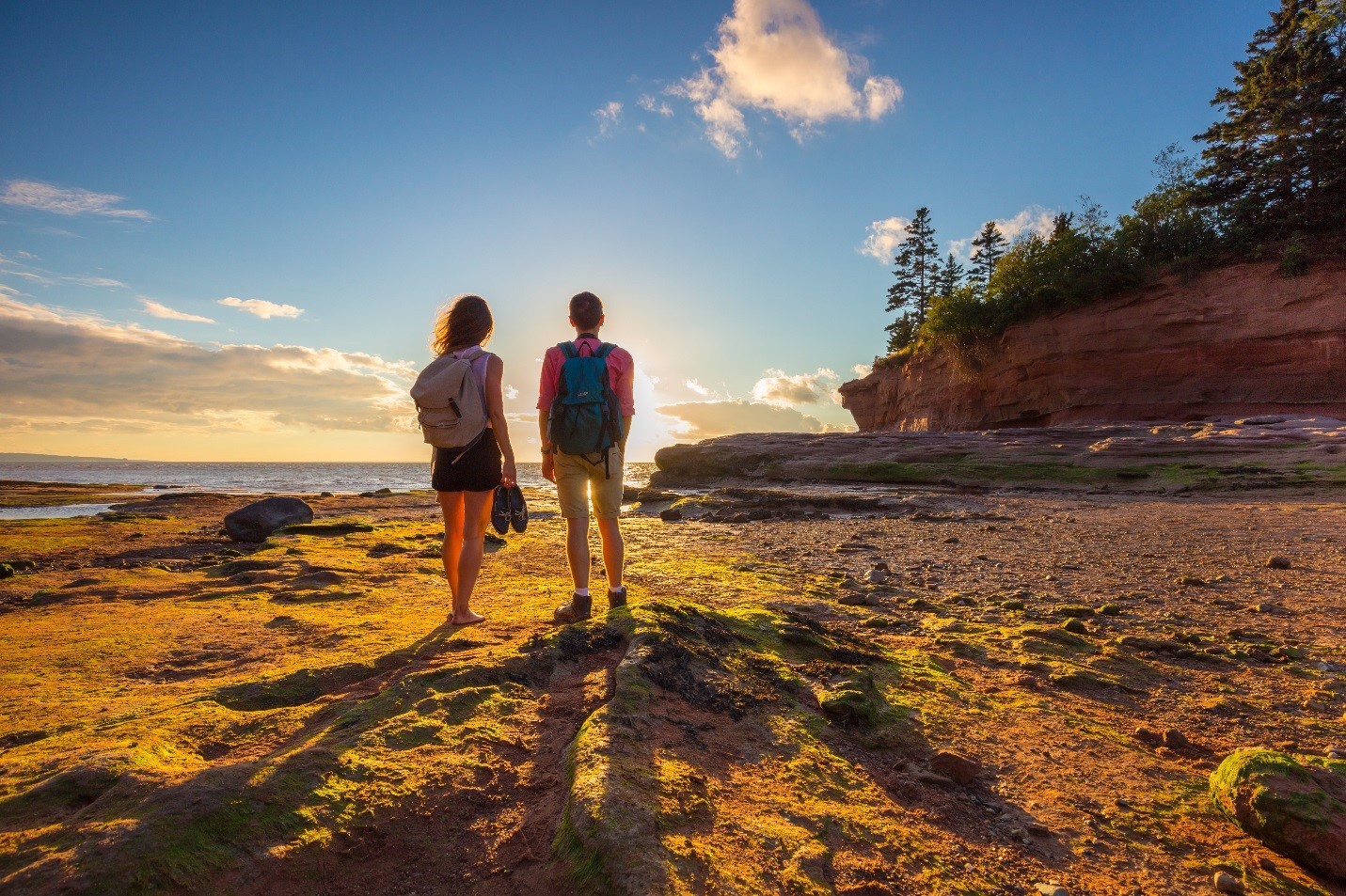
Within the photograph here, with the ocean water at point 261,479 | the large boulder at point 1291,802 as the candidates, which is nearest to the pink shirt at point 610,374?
the large boulder at point 1291,802

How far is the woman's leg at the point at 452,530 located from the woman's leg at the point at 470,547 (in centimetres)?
5

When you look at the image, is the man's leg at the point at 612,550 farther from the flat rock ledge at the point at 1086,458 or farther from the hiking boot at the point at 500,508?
the flat rock ledge at the point at 1086,458

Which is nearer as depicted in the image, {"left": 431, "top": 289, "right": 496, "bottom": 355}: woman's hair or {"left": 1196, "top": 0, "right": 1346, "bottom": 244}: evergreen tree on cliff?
{"left": 431, "top": 289, "right": 496, "bottom": 355}: woman's hair

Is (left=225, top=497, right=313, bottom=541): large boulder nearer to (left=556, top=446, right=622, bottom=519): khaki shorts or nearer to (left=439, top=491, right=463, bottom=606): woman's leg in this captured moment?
(left=439, top=491, right=463, bottom=606): woman's leg

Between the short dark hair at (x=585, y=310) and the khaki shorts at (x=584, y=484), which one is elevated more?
the short dark hair at (x=585, y=310)

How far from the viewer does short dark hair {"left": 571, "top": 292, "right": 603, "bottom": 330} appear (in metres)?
4.65

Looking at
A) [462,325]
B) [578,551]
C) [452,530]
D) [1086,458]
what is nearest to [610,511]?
[578,551]

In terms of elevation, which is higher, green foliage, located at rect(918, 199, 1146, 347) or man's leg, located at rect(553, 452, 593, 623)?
green foliage, located at rect(918, 199, 1146, 347)

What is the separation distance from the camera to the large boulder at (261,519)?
37.9ft

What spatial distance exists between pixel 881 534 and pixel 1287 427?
589 inches

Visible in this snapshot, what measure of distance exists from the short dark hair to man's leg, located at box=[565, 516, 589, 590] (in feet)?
4.83

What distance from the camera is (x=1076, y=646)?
13.5 ft

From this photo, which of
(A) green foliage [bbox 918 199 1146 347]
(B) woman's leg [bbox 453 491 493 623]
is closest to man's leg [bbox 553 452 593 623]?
(B) woman's leg [bbox 453 491 493 623]

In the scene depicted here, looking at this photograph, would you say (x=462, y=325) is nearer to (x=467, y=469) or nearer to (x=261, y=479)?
(x=467, y=469)
